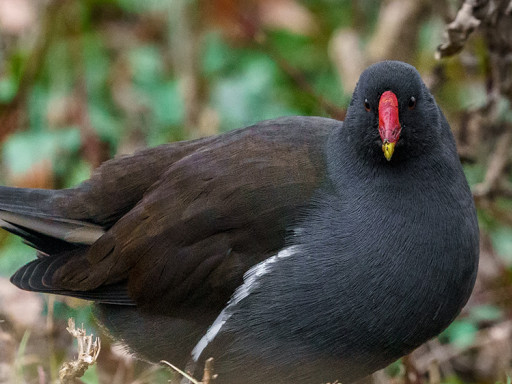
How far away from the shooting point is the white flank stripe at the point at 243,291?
3.33 meters

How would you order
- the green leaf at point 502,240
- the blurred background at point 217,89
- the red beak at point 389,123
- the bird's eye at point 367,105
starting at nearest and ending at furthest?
1. the red beak at point 389,123
2. the bird's eye at point 367,105
3. the blurred background at point 217,89
4. the green leaf at point 502,240

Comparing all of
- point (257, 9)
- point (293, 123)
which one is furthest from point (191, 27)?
point (293, 123)

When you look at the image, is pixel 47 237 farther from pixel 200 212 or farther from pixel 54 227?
pixel 200 212

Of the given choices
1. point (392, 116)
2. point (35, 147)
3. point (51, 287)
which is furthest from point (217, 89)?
point (392, 116)

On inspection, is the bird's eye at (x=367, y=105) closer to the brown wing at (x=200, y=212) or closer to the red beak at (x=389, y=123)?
the red beak at (x=389, y=123)

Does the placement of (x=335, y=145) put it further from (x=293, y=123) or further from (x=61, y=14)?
(x=61, y=14)

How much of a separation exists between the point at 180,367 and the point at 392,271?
975 millimetres

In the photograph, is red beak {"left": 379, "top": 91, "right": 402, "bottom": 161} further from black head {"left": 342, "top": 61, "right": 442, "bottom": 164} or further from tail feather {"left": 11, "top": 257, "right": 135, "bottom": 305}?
tail feather {"left": 11, "top": 257, "right": 135, "bottom": 305}

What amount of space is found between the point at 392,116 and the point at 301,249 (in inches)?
23.1

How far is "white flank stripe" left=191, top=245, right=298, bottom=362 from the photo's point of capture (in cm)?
333

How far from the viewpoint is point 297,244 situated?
3.32 meters

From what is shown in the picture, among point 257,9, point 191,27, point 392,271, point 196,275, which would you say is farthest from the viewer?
point 257,9

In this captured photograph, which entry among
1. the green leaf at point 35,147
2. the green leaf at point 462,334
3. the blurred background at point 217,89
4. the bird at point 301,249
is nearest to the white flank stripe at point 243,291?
the bird at point 301,249

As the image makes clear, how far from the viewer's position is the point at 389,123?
318 centimetres
